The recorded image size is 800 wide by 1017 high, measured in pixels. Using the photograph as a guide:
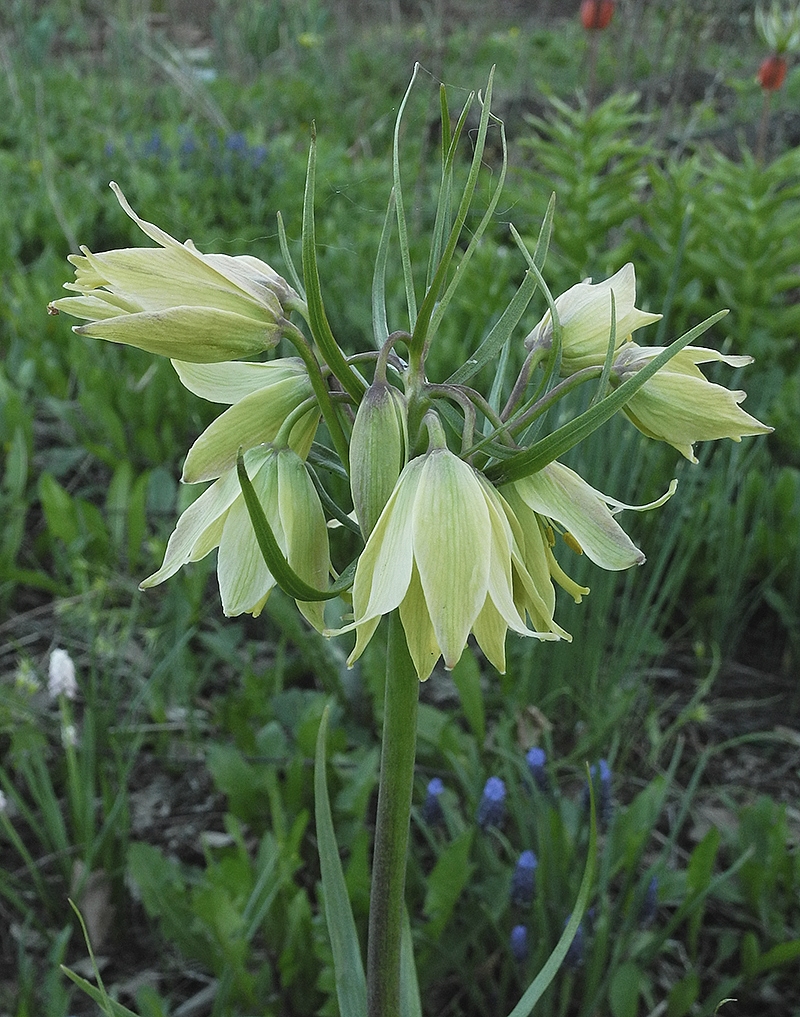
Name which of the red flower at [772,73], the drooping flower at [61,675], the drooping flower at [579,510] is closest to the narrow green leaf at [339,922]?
the drooping flower at [579,510]

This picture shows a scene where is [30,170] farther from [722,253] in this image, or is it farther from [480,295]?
[722,253]

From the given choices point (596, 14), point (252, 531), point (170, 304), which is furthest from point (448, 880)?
point (596, 14)

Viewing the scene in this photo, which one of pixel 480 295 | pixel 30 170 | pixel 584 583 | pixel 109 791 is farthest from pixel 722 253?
pixel 30 170

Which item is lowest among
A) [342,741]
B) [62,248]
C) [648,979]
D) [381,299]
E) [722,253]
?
[648,979]

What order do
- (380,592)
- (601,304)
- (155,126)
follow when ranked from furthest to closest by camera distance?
1. (155,126)
2. (601,304)
3. (380,592)

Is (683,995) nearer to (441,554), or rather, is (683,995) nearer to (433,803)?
(433,803)

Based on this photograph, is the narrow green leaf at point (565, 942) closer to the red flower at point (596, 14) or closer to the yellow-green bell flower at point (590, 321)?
the yellow-green bell flower at point (590, 321)
